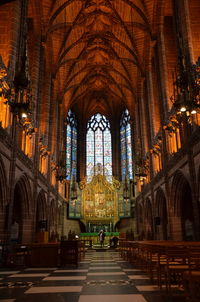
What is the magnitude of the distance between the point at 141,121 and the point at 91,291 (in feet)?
81.6

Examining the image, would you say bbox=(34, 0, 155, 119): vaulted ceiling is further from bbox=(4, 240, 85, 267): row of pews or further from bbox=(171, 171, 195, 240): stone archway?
bbox=(4, 240, 85, 267): row of pews

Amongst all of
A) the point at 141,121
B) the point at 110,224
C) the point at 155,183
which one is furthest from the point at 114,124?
the point at 155,183

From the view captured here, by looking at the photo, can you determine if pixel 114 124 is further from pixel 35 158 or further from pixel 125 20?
pixel 35 158

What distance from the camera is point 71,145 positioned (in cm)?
3881

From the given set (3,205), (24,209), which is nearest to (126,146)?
(24,209)

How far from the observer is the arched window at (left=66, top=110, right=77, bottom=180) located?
124ft

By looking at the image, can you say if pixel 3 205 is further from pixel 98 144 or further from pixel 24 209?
pixel 98 144

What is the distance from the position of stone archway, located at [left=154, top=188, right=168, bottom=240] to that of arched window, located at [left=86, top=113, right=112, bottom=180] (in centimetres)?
1648

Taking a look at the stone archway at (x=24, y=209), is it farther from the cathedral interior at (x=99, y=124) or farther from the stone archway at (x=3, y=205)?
the stone archway at (x=3, y=205)

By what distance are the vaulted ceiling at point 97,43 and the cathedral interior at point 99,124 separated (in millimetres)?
104

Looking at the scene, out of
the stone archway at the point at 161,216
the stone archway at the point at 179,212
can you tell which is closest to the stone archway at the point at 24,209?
the stone archway at the point at 179,212

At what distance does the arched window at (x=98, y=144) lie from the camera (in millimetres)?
39969

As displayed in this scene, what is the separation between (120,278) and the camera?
731cm

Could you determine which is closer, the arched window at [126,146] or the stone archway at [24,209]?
the stone archway at [24,209]
